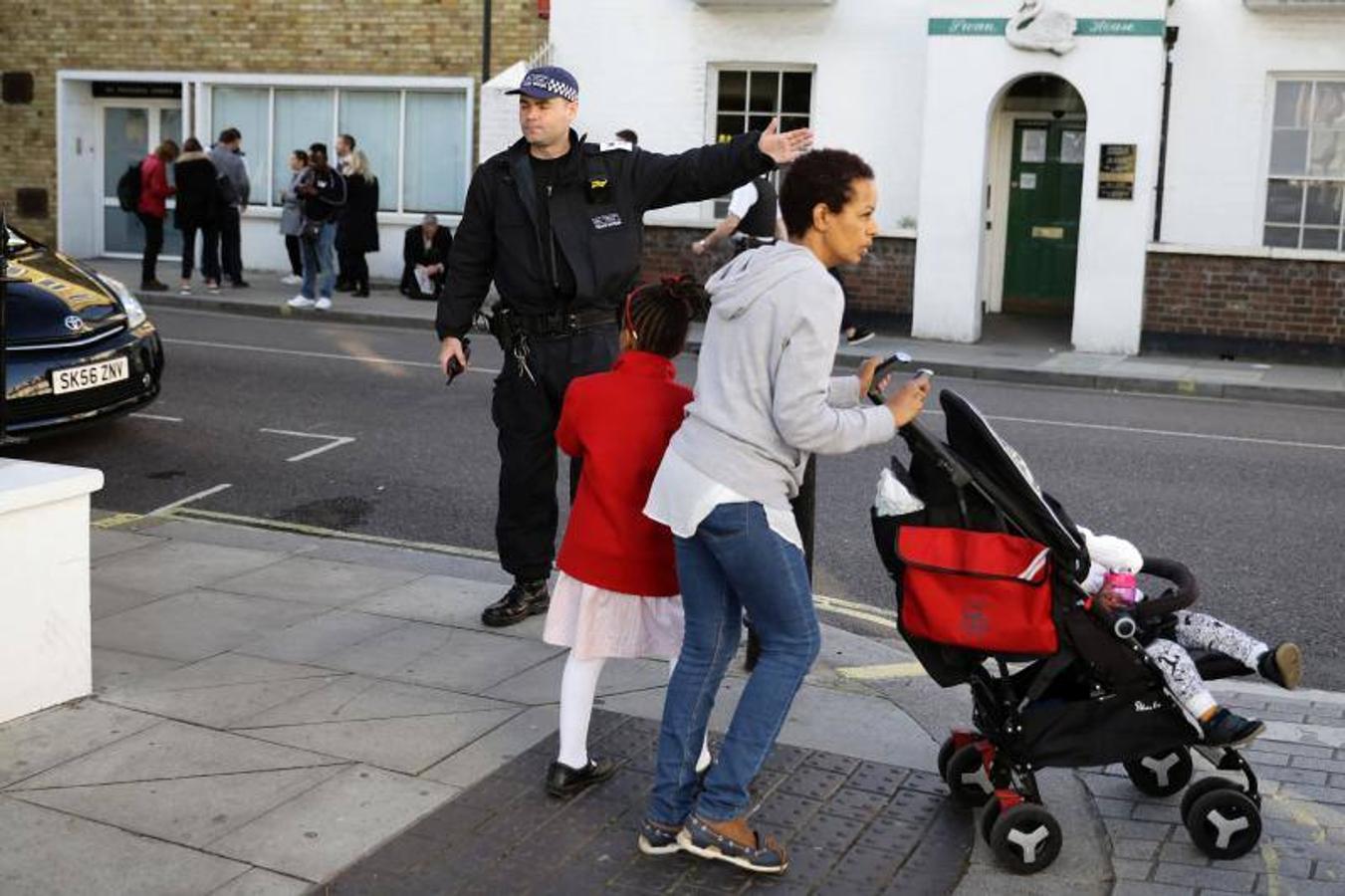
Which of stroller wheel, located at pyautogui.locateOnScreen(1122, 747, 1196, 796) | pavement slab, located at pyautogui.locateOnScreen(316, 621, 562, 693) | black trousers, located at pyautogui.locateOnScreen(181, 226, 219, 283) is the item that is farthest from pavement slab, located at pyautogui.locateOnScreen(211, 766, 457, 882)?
black trousers, located at pyautogui.locateOnScreen(181, 226, 219, 283)

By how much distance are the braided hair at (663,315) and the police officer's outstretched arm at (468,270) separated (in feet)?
5.92

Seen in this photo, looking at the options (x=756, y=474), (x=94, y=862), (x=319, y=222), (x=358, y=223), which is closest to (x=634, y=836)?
(x=756, y=474)

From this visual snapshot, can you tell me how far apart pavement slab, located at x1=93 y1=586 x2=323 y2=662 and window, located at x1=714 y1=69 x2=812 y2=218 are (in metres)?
13.4

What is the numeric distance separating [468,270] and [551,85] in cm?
80

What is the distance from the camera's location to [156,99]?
78.9 feet

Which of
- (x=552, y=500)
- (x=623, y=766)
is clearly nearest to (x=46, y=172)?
(x=552, y=500)

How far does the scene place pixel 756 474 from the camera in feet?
13.9

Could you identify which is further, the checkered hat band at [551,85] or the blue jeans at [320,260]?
the blue jeans at [320,260]

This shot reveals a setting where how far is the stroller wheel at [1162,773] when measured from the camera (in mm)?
4977

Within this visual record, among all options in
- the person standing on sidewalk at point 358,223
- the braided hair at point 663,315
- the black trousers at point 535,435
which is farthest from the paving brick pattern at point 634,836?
the person standing on sidewalk at point 358,223

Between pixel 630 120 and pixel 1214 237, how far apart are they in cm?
674

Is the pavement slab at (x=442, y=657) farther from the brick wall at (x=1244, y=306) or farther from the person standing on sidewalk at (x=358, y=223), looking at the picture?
the person standing on sidewalk at (x=358, y=223)

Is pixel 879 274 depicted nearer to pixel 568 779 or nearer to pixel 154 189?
pixel 154 189

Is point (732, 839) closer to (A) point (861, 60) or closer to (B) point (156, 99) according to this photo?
(A) point (861, 60)
